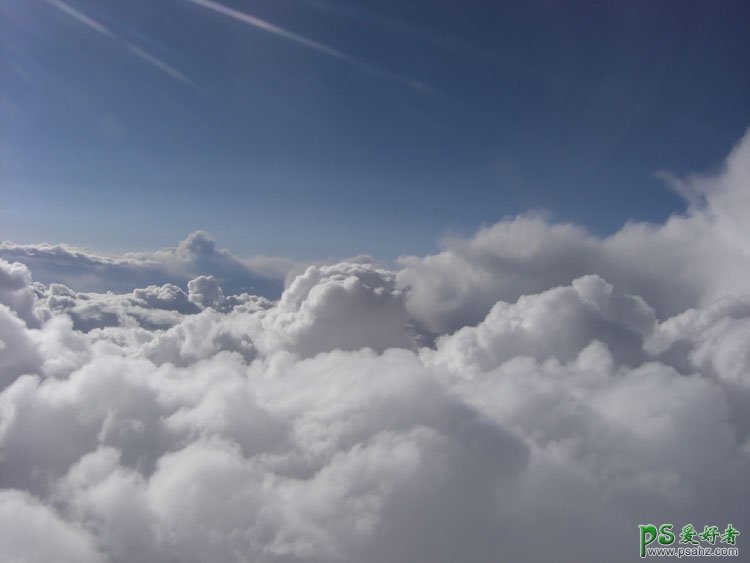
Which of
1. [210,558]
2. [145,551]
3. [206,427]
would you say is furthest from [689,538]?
[206,427]

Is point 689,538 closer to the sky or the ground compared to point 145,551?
closer to the sky

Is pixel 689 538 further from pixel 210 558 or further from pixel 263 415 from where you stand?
pixel 263 415

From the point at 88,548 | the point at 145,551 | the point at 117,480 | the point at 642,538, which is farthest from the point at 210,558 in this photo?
the point at 642,538

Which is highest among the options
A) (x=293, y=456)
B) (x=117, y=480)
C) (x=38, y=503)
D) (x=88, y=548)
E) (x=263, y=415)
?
(x=263, y=415)

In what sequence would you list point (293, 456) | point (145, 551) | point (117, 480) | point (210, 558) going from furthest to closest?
1. point (117, 480)
2. point (293, 456)
3. point (145, 551)
4. point (210, 558)

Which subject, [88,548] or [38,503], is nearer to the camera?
[88,548]

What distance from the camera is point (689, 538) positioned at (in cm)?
5403

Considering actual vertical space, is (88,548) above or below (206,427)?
below

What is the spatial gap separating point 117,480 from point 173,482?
41.3 metres

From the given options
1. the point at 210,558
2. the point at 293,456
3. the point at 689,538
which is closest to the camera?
the point at 689,538

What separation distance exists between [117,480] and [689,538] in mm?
205949

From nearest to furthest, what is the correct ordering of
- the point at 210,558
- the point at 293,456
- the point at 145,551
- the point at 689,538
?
1. the point at 689,538
2. the point at 210,558
3. the point at 145,551
4. the point at 293,456

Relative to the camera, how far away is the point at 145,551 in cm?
15412

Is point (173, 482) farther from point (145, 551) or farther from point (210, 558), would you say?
point (210, 558)
